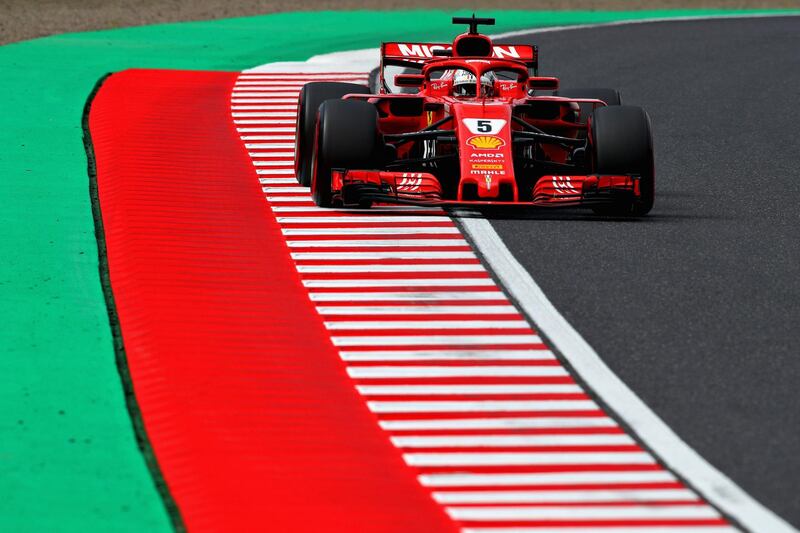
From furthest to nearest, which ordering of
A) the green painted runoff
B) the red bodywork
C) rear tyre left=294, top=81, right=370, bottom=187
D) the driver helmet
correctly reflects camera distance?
1. rear tyre left=294, top=81, right=370, bottom=187
2. the driver helmet
3. the red bodywork
4. the green painted runoff

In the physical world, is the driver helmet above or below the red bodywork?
above

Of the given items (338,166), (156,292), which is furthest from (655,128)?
(156,292)

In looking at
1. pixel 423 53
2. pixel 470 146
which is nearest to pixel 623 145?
pixel 470 146

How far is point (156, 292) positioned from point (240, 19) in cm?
1694

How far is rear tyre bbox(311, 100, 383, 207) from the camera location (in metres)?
12.4

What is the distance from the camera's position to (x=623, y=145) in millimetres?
12492

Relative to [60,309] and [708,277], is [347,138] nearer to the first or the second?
[708,277]

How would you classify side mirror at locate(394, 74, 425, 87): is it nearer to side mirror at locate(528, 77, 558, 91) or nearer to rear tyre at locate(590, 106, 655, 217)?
side mirror at locate(528, 77, 558, 91)

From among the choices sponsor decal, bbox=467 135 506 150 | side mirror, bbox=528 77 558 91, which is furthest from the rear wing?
sponsor decal, bbox=467 135 506 150

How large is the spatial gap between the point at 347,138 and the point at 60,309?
10.2 feet

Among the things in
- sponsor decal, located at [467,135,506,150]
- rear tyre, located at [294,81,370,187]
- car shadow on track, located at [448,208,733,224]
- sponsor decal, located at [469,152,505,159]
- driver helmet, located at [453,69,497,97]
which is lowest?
car shadow on track, located at [448,208,733,224]

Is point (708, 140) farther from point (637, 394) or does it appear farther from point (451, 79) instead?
point (637, 394)

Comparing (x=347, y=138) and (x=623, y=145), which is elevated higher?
(x=347, y=138)

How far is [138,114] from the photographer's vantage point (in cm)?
1681
